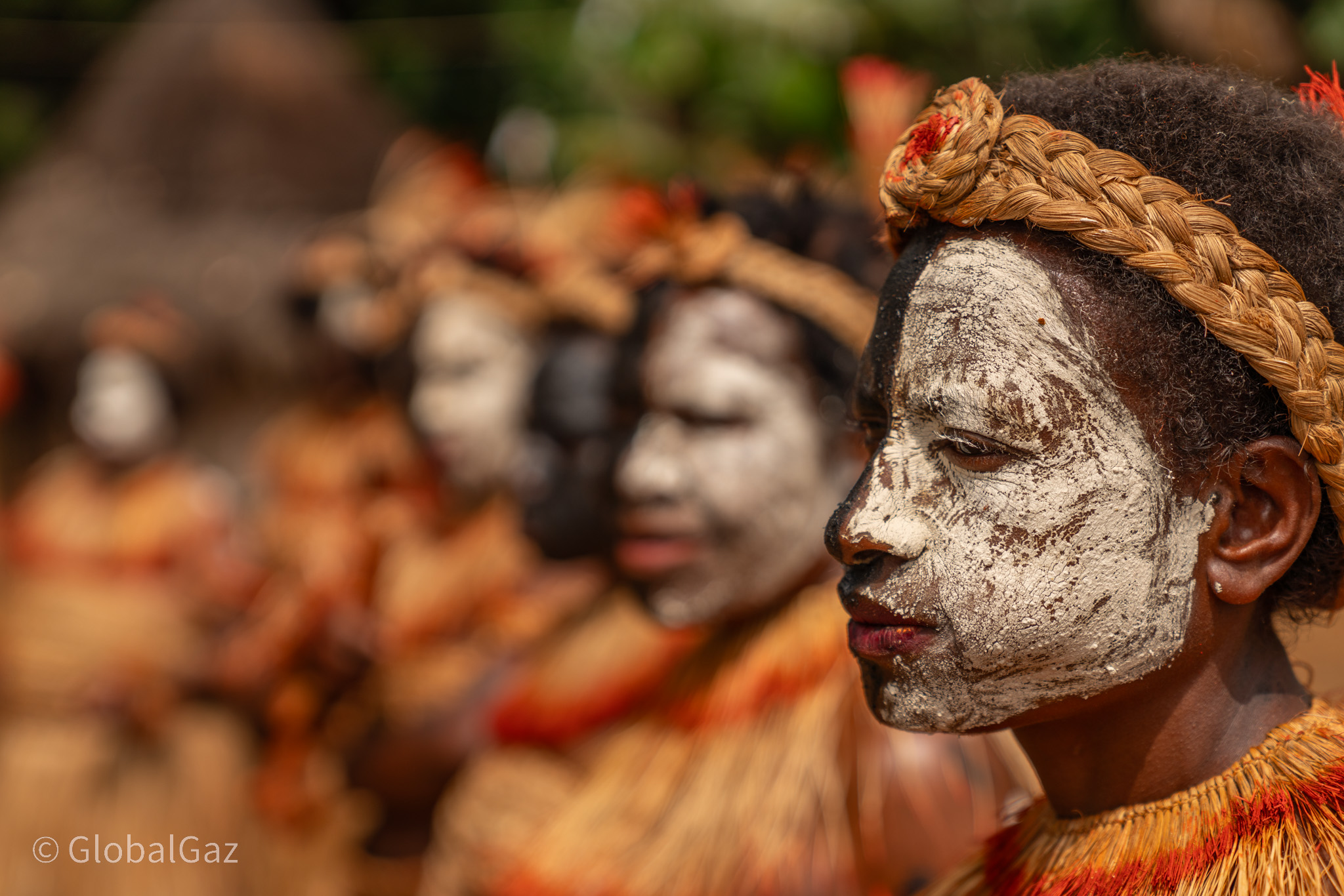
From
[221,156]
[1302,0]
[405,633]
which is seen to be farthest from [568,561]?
[221,156]

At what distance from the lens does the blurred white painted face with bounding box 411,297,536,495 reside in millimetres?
4926

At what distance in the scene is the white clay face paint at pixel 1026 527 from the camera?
1496 mm

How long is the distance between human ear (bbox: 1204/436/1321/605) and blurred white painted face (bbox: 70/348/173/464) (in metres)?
6.33

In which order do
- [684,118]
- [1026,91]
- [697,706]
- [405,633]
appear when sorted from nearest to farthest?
[1026,91], [697,706], [405,633], [684,118]

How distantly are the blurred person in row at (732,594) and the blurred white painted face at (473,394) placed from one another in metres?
1.79

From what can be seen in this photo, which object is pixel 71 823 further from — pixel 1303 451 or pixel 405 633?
pixel 1303 451

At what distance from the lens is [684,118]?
7.76m

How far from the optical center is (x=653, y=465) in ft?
9.55

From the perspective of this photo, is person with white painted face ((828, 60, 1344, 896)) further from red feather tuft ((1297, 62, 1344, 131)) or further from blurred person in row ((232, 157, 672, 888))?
blurred person in row ((232, 157, 672, 888))

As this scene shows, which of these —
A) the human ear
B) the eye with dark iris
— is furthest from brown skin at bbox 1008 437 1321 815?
the eye with dark iris

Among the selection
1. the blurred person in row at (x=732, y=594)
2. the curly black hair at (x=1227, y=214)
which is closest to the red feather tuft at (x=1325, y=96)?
the curly black hair at (x=1227, y=214)

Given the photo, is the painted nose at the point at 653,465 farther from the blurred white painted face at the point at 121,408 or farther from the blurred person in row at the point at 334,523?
the blurred white painted face at the point at 121,408

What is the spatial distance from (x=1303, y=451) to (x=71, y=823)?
239 inches

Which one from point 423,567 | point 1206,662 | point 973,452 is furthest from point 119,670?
point 1206,662
